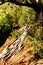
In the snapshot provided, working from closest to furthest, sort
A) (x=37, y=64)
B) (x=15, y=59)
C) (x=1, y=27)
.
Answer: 1. (x=37, y=64)
2. (x=15, y=59)
3. (x=1, y=27)

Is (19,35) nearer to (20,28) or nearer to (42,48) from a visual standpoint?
(20,28)

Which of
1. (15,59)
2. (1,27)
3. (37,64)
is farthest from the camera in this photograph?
(1,27)

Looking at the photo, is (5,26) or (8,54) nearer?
(8,54)

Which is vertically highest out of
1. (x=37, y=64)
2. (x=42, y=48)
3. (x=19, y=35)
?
(x=19, y=35)

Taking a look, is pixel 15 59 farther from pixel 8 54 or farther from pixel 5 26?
pixel 5 26

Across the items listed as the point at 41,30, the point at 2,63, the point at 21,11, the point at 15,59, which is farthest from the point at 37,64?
the point at 21,11

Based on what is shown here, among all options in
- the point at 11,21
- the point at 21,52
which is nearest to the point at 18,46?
the point at 21,52

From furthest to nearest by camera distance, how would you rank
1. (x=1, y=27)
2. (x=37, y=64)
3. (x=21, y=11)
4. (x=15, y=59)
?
1. (x=21, y=11)
2. (x=1, y=27)
3. (x=15, y=59)
4. (x=37, y=64)

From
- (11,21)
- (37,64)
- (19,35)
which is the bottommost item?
(37,64)

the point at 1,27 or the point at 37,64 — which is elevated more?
the point at 1,27
